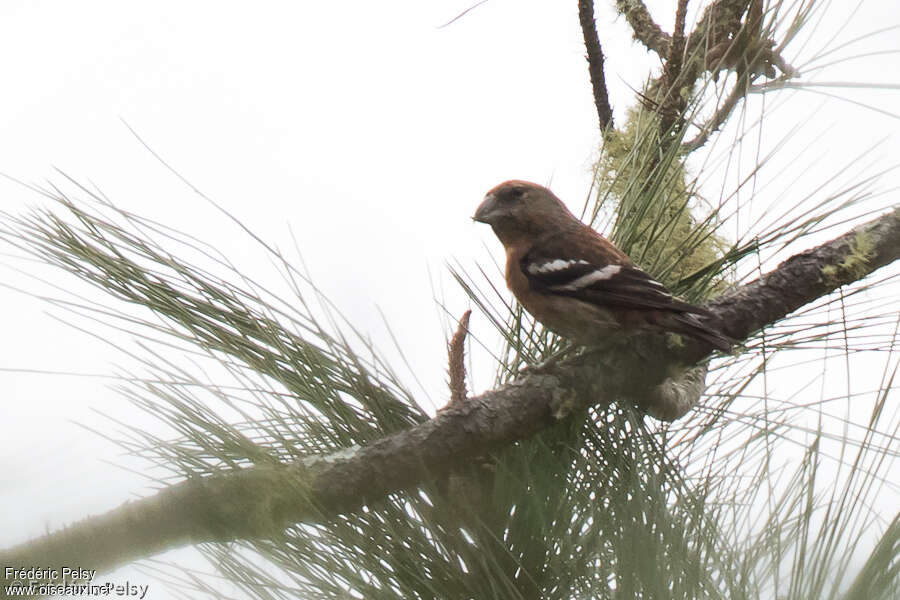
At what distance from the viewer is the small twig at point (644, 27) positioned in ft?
7.84

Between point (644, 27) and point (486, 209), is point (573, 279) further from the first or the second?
point (644, 27)

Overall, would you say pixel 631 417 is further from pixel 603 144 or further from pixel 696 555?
pixel 603 144

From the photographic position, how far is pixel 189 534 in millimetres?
1119

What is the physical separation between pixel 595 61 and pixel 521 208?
70 cm

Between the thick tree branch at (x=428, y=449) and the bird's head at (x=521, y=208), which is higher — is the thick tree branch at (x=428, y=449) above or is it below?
below

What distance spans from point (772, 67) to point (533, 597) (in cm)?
128

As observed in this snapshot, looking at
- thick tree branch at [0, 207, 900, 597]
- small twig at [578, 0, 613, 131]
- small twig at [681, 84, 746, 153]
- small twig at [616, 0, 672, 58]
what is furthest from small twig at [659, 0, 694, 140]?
thick tree branch at [0, 207, 900, 597]

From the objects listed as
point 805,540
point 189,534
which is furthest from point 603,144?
point 189,534

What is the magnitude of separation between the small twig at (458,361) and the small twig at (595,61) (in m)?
0.83

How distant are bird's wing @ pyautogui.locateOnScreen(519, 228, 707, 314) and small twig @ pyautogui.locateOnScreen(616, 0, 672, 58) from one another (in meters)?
0.56

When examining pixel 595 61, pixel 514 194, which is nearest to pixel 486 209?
pixel 514 194

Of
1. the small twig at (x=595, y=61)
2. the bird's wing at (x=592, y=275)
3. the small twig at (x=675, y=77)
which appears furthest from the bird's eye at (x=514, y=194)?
the small twig at (x=675, y=77)

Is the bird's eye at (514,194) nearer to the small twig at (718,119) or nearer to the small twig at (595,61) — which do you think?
the small twig at (595,61)

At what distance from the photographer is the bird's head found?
2.76m
